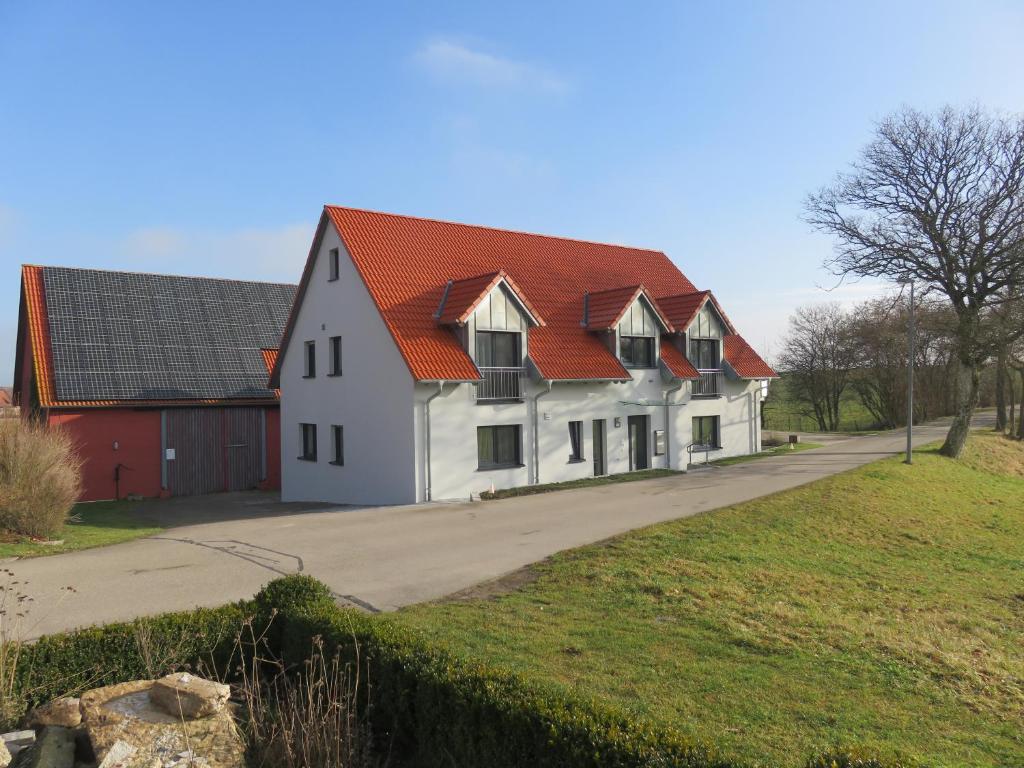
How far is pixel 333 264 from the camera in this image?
23.0 m

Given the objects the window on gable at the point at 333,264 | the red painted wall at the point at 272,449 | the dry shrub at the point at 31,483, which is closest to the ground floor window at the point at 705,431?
the window on gable at the point at 333,264

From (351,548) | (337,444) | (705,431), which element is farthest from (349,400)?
(705,431)

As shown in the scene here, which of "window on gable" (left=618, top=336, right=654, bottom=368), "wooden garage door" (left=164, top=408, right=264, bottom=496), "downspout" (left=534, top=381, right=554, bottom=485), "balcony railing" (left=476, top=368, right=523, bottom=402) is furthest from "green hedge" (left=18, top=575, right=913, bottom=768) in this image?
"wooden garage door" (left=164, top=408, right=264, bottom=496)

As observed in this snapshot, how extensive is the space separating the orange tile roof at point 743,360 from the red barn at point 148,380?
1870cm

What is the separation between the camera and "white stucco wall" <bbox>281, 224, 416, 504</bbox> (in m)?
20.0

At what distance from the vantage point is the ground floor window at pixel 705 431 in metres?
28.2

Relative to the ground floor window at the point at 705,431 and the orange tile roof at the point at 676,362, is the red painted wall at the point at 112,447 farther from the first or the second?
the ground floor window at the point at 705,431

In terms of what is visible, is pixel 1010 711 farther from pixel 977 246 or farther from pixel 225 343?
pixel 225 343

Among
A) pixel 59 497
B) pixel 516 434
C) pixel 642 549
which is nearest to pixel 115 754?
pixel 642 549

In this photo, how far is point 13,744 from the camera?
558 centimetres

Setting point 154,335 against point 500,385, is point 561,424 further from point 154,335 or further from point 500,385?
point 154,335

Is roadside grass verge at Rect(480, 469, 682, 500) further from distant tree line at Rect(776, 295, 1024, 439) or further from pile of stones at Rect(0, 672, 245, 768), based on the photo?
distant tree line at Rect(776, 295, 1024, 439)

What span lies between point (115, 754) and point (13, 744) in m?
1.15

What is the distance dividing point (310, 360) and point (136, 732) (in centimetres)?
1955
